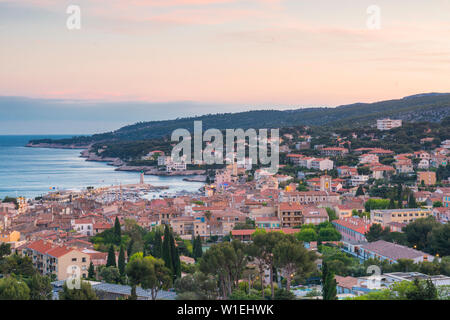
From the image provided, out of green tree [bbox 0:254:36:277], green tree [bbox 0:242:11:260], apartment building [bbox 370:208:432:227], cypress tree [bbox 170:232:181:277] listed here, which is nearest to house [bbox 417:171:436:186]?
apartment building [bbox 370:208:432:227]

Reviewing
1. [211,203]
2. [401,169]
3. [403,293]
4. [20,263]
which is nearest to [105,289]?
[20,263]

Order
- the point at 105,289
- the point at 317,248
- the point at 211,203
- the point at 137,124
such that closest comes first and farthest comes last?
the point at 105,289
the point at 317,248
the point at 211,203
the point at 137,124

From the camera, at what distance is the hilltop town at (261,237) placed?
7.13 m

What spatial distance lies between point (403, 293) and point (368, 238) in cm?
589

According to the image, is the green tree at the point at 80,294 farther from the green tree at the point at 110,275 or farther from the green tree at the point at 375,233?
the green tree at the point at 375,233

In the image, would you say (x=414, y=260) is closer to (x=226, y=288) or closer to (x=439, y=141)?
(x=226, y=288)

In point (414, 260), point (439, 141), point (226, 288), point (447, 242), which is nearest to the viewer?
point (226, 288)

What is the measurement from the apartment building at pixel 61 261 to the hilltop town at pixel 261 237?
0.07ft

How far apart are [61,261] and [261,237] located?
3.76 meters

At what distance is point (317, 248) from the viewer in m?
11.4

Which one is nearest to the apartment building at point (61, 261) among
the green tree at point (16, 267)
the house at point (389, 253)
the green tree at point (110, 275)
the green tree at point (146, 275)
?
the green tree at point (16, 267)

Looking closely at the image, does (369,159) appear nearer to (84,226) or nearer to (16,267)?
(84,226)
